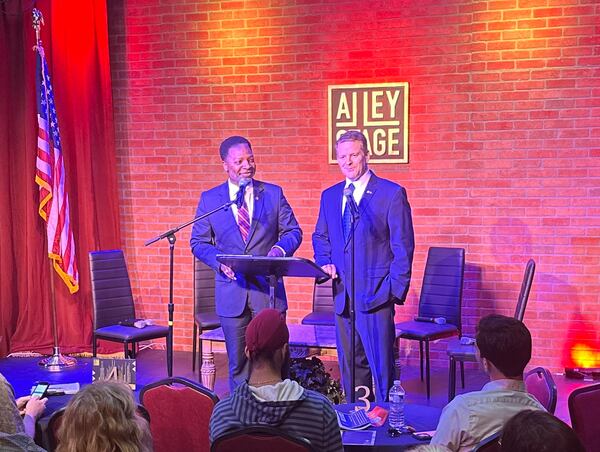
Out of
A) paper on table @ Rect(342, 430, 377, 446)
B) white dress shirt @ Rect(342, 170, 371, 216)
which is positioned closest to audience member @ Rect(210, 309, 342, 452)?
paper on table @ Rect(342, 430, 377, 446)

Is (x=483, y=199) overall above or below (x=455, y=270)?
above

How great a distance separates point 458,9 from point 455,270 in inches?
88.3

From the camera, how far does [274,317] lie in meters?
2.87

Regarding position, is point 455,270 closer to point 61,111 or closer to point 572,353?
point 572,353

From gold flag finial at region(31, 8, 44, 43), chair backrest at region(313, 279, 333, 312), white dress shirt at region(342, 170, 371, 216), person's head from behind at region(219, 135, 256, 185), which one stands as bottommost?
chair backrest at region(313, 279, 333, 312)

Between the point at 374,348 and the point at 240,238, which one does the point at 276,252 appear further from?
the point at 374,348

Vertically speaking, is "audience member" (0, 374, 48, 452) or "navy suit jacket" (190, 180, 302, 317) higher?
"navy suit jacket" (190, 180, 302, 317)

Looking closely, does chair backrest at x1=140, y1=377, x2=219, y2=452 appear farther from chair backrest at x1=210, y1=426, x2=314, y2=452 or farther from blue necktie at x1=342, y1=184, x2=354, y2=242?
blue necktie at x1=342, y1=184, x2=354, y2=242

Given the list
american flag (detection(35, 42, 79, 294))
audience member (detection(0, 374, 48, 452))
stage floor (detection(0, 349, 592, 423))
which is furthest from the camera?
american flag (detection(35, 42, 79, 294))

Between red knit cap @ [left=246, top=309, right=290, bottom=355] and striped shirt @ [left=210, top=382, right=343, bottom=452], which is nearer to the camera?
striped shirt @ [left=210, top=382, right=343, bottom=452]

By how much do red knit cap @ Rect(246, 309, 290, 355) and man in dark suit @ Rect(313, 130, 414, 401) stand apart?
1.86 m

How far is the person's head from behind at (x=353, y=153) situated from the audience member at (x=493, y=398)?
2026 mm

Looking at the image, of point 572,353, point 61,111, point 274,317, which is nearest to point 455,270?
point 572,353

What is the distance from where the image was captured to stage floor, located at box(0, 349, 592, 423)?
19.6ft
